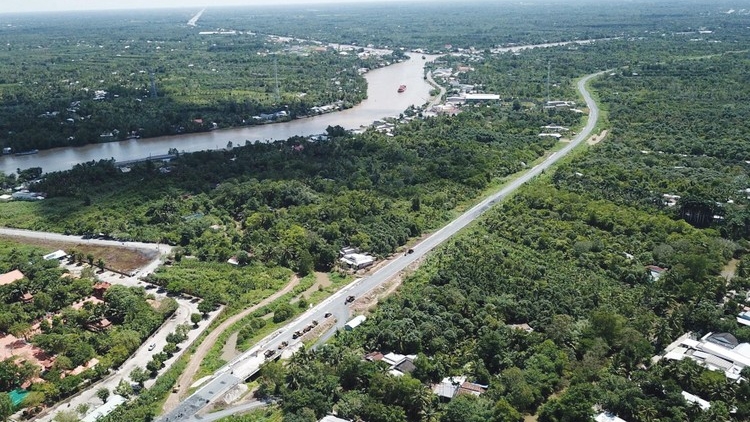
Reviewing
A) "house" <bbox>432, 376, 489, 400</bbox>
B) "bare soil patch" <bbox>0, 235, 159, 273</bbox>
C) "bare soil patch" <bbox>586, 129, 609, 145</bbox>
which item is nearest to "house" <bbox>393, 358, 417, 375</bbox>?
"house" <bbox>432, 376, 489, 400</bbox>

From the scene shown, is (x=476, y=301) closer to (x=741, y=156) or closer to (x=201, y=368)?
(x=201, y=368)

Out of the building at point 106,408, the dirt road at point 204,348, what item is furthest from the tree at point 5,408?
the dirt road at point 204,348

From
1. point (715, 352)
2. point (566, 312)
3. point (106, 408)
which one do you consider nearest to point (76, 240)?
point (106, 408)

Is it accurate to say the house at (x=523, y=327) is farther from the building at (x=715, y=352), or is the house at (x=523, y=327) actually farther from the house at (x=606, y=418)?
the house at (x=606, y=418)

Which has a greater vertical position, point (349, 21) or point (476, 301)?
point (349, 21)

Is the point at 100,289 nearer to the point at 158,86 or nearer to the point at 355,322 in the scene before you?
the point at 355,322

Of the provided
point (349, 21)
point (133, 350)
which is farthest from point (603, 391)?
point (349, 21)
